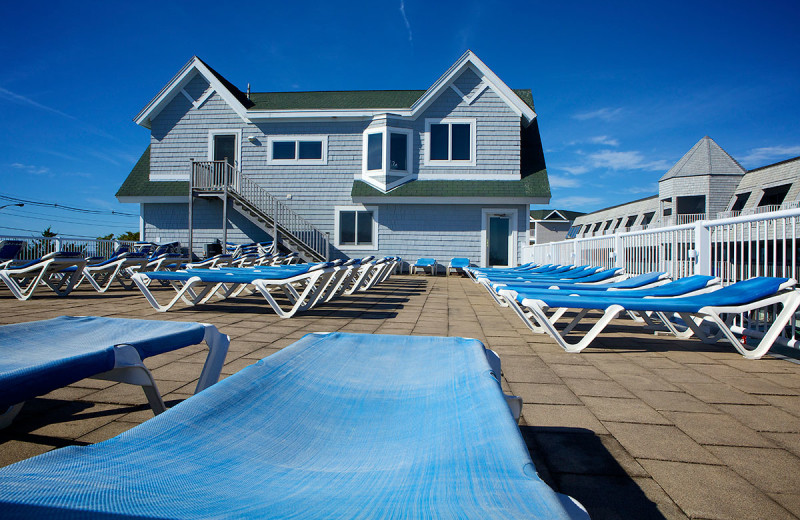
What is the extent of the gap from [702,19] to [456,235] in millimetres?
11057

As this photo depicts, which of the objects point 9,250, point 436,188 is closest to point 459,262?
point 436,188

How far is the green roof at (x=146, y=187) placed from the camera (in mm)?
16156

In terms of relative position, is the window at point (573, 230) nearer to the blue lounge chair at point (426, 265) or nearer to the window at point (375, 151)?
the blue lounge chair at point (426, 265)

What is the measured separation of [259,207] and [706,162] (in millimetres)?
33011

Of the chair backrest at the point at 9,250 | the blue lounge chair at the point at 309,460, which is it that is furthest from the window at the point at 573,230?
the blue lounge chair at the point at 309,460

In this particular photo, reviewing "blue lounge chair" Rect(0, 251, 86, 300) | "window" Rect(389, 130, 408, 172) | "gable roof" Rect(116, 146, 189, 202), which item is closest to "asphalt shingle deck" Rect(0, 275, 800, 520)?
"blue lounge chair" Rect(0, 251, 86, 300)

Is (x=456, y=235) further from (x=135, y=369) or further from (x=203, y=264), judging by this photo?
(x=135, y=369)

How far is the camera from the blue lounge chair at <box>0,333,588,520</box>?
78 cm

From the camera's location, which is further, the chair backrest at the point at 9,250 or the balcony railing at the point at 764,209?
the balcony railing at the point at 764,209

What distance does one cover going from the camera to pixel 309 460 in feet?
3.59

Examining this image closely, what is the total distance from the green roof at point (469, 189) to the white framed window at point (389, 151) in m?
0.69

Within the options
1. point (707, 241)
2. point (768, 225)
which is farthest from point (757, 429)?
point (707, 241)

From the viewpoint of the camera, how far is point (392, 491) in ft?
2.89

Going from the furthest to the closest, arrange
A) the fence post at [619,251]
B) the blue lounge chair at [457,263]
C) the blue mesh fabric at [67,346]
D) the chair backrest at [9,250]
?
the blue lounge chair at [457,263]
the chair backrest at [9,250]
the fence post at [619,251]
the blue mesh fabric at [67,346]
